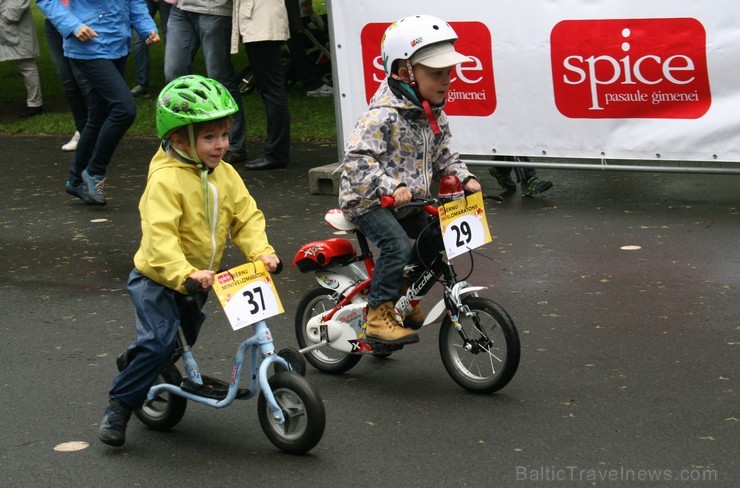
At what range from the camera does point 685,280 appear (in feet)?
22.7

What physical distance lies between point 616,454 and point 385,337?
4.30ft

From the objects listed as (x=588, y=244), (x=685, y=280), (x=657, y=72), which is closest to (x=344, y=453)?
(x=685, y=280)

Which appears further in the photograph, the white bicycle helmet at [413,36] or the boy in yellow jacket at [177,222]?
the white bicycle helmet at [413,36]

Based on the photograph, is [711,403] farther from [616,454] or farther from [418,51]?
[418,51]

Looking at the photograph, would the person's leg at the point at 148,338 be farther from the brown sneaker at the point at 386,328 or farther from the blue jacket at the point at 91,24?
the blue jacket at the point at 91,24

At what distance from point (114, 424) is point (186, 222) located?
2.92 ft

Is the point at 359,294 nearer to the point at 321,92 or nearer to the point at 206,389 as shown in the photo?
the point at 206,389

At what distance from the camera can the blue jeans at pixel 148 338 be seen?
470 cm

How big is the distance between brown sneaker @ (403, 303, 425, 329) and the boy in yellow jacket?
1.11 meters

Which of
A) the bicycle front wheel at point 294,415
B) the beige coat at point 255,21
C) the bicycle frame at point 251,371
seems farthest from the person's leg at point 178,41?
the bicycle front wheel at point 294,415

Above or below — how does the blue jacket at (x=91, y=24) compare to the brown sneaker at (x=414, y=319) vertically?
above

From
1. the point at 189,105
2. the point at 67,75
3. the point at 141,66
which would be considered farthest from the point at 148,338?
the point at 141,66

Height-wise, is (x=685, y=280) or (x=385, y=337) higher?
(x=385, y=337)

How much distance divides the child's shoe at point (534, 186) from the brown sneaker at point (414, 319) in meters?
3.84
